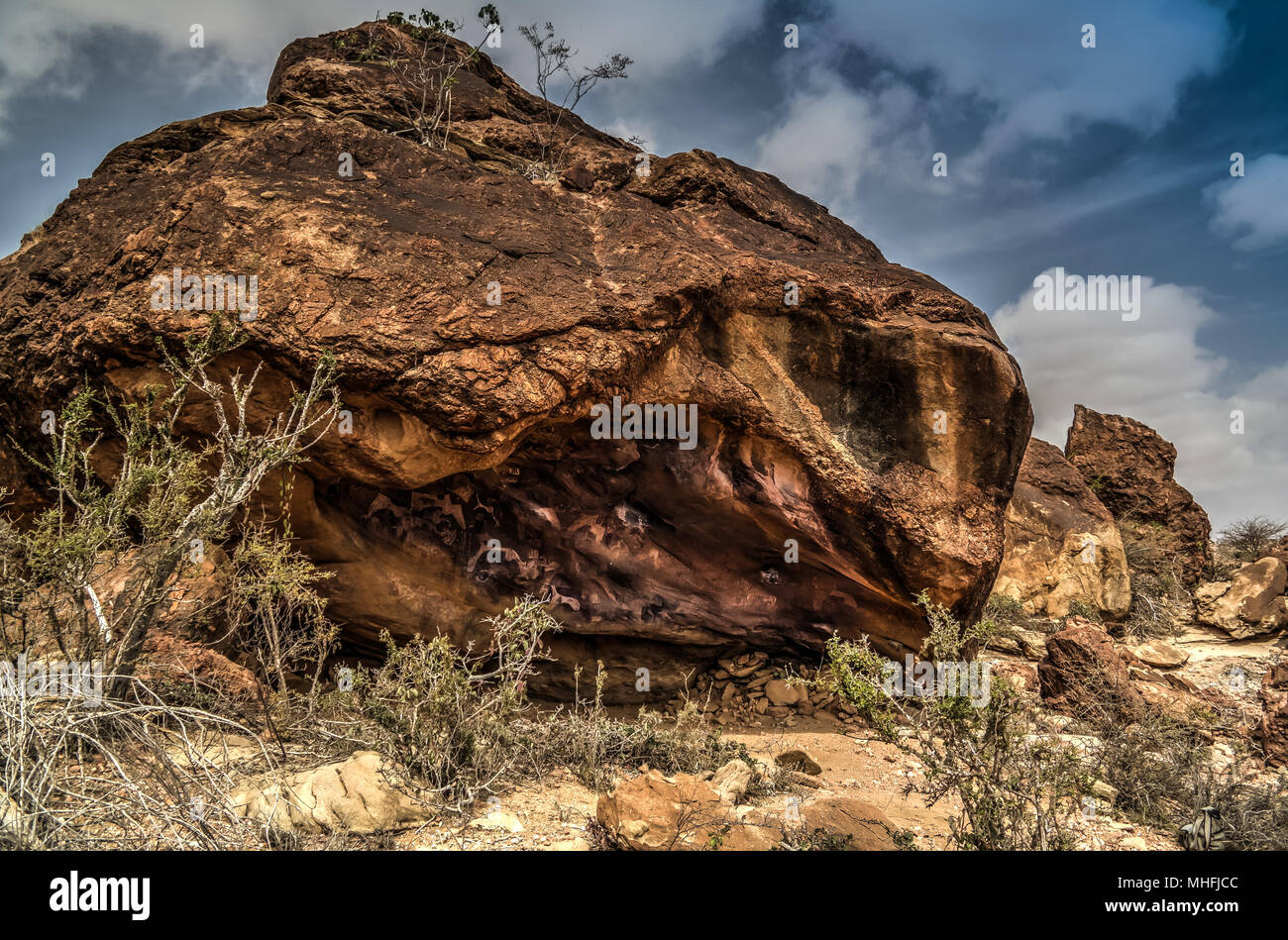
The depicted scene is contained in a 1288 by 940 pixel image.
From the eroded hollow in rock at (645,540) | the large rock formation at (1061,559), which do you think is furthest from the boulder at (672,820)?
the large rock formation at (1061,559)

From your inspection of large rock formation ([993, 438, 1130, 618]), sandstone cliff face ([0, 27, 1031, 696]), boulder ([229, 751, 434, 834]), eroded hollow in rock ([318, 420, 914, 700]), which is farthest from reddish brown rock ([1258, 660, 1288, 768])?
boulder ([229, 751, 434, 834])

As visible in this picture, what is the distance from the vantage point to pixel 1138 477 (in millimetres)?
14820

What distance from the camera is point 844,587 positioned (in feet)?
22.1

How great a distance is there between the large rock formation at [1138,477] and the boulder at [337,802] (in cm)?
1510

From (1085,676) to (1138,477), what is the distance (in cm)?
1014

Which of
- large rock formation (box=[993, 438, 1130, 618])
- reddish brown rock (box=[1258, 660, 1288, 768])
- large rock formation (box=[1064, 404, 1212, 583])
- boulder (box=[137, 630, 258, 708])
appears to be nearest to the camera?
boulder (box=[137, 630, 258, 708])

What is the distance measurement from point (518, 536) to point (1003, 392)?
4.47m

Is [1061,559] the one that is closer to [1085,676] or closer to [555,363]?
[1085,676]

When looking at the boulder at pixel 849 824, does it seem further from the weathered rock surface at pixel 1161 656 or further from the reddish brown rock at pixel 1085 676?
the weathered rock surface at pixel 1161 656

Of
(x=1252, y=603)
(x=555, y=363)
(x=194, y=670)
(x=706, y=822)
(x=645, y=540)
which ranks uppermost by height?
(x=555, y=363)

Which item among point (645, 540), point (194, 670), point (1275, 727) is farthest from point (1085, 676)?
point (194, 670)

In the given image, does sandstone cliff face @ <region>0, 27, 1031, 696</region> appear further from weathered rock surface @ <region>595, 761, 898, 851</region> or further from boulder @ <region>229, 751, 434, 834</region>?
weathered rock surface @ <region>595, 761, 898, 851</region>

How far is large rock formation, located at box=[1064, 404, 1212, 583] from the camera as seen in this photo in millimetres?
14484

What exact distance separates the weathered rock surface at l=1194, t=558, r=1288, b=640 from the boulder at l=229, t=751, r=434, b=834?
12230 mm
